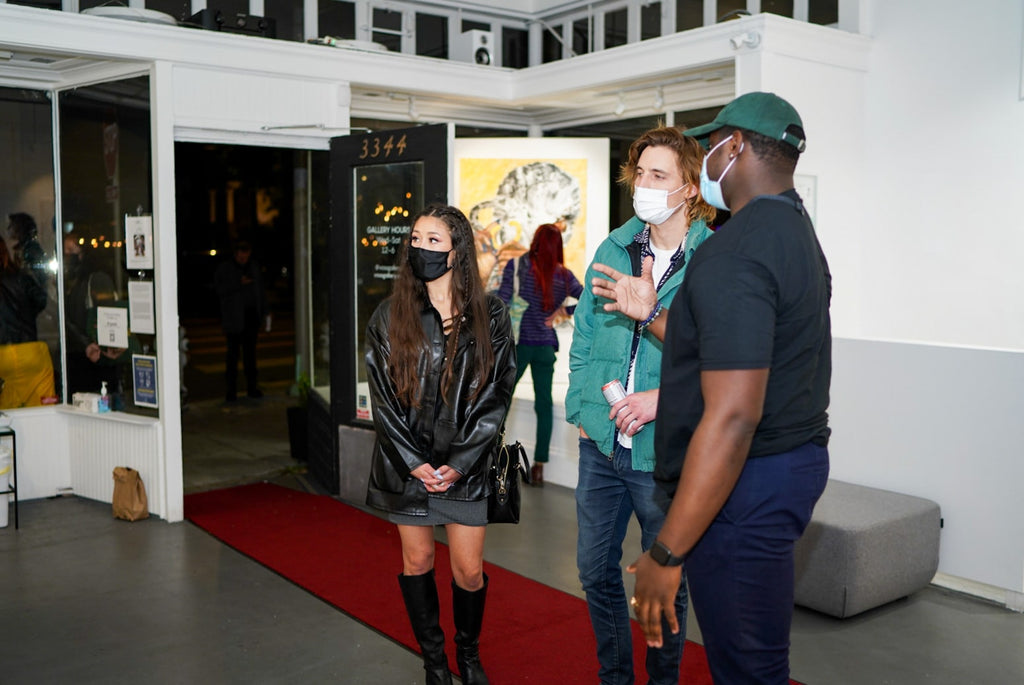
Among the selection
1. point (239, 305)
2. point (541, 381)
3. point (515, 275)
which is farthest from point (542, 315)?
point (239, 305)

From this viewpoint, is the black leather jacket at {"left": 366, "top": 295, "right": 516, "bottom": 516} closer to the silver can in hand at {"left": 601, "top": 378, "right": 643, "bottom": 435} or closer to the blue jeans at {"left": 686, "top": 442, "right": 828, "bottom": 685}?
the silver can in hand at {"left": 601, "top": 378, "right": 643, "bottom": 435}

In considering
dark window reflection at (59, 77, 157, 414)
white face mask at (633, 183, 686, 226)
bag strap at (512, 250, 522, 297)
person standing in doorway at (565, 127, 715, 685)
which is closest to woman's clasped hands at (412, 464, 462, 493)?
person standing in doorway at (565, 127, 715, 685)

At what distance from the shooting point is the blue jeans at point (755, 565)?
189cm

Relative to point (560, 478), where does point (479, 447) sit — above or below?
above

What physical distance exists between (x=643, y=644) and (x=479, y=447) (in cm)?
124

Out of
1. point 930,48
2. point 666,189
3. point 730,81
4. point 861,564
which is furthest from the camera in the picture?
point 730,81

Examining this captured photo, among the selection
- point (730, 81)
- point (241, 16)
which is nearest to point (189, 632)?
point (241, 16)

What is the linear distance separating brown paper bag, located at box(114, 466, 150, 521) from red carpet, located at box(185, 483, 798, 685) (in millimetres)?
296

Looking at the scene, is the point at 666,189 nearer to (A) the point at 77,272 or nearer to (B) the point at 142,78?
(B) the point at 142,78

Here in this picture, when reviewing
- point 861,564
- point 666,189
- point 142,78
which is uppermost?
point 142,78

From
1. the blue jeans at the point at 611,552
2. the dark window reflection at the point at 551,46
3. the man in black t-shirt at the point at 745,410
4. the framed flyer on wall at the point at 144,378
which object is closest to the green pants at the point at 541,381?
the framed flyer on wall at the point at 144,378

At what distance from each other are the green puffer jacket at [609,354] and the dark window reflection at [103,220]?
3621 mm

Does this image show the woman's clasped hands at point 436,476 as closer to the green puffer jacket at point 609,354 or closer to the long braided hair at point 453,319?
the long braided hair at point 453,319

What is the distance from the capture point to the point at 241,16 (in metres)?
5.80
